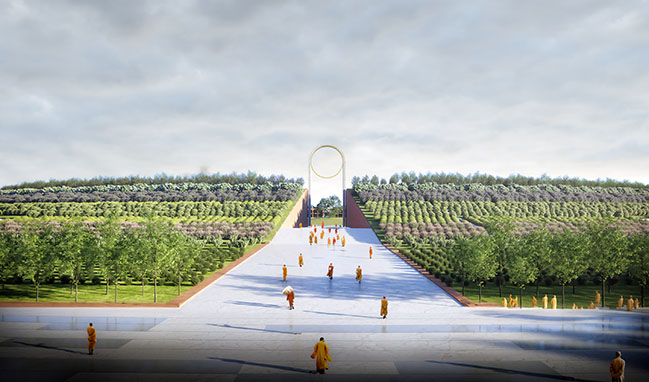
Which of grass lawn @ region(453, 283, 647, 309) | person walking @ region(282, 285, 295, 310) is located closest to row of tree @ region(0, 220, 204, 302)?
person walking @ region(282, 285, 295, 310)

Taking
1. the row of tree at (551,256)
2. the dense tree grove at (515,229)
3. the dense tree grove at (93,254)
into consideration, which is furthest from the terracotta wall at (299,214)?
the row of tree at (551,256)

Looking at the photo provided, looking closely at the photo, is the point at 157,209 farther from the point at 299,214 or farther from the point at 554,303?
the point at 554,303

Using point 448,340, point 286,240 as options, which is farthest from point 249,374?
point 286,240

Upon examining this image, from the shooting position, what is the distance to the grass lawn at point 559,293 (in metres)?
21.3

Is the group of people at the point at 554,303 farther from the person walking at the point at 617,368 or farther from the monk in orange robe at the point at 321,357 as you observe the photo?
the monk in orange robe at the point at 321,357

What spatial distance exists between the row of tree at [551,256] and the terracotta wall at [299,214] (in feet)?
109

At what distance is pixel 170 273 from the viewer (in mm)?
21922

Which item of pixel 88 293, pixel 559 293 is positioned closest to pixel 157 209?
pixel 88 293

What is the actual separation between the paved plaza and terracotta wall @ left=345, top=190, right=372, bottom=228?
1422 inches

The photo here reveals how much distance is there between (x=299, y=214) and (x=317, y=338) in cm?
5574

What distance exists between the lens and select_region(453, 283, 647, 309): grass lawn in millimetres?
21297

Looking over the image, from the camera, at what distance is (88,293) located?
2023 cm

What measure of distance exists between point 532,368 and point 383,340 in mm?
4023

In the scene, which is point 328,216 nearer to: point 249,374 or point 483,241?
point 483,241
